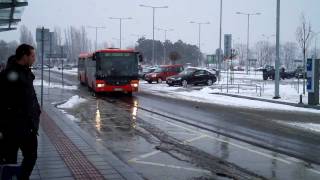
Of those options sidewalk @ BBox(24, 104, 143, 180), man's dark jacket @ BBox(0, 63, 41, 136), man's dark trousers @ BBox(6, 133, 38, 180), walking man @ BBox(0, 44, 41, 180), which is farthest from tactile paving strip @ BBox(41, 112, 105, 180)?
man's dark jacket @ BBox(0, 63, 41, 136)

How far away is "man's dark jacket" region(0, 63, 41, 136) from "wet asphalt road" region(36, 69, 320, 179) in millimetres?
3102

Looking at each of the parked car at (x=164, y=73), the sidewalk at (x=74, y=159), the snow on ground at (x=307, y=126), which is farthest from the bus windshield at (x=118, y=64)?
the parked car at (x=164, y=73)

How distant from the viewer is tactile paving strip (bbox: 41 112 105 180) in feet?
27.1

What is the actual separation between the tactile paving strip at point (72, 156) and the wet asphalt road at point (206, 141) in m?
0.93

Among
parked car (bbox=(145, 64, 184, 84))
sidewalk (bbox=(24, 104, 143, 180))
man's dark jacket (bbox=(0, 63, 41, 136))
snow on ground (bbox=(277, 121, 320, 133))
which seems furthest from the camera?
parked car (bbox=(145, 64, 184, 84))

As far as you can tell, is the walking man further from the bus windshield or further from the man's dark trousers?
the bus windshield

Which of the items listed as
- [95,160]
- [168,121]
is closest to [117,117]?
[168,121]

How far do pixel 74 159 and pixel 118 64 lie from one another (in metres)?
22.1

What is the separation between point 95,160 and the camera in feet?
31.4

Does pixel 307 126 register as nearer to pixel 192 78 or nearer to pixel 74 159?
pixel 74 159

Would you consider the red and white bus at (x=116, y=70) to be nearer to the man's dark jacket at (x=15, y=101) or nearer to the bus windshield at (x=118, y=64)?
the bus windshield at (x=118, y=64)

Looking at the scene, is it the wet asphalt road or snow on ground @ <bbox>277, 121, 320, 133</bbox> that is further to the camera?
snow on ground @ <bbox>277, 121, 320, 133</bbox>

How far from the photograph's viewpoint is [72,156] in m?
9.91

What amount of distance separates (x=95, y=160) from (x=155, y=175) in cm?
130
